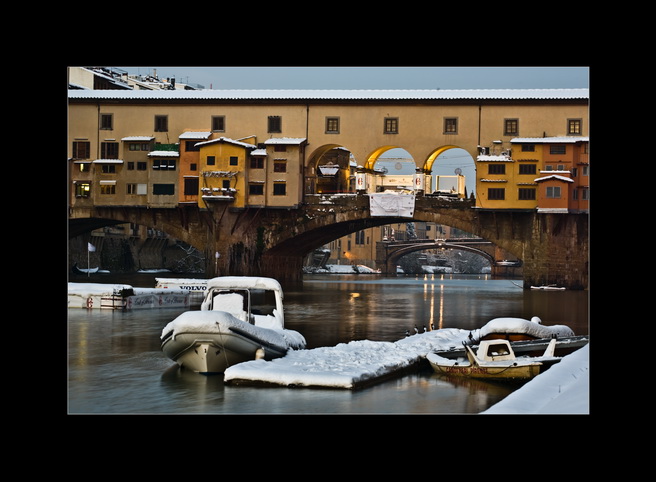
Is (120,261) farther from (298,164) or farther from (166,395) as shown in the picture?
(166,395)

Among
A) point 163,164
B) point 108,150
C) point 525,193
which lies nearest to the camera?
point 525,193

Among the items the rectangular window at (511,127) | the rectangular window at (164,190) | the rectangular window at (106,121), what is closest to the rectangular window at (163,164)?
the rectangular window at (164,190)

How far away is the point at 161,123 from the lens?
5488cm

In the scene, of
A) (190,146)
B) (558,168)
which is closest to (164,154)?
(190,146)

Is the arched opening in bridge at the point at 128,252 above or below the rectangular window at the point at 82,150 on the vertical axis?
below

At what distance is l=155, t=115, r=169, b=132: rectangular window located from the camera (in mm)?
54844

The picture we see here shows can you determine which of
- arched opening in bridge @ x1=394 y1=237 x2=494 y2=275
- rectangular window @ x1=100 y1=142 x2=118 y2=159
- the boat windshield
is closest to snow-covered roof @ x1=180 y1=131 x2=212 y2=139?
rectangular window @ x1=100 y1=142 x2=118 y2=159

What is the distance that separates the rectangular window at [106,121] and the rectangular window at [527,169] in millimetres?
23012

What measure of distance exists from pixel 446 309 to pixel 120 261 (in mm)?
35976

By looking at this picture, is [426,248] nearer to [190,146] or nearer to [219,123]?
[219,123]

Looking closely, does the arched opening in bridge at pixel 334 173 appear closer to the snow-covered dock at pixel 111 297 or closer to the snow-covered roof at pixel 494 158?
the snow-covered roof at pixel 494 158

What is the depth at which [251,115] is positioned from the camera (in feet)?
177

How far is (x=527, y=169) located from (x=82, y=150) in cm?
2501

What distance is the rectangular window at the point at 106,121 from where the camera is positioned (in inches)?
2159
